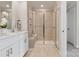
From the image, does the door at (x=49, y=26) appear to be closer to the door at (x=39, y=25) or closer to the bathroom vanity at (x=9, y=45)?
the door at (x=39, y=25)

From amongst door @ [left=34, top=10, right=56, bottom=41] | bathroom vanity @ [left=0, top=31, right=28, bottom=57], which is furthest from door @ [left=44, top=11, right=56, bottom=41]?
bathroom vanity @ [left=0, top=31, right=28, bottom=57]

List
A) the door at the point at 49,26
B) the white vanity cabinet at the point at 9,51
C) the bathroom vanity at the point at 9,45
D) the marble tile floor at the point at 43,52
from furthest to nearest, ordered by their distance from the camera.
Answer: the door at the point at 49,26 → the marble tile floor at the point at 43,52 → the white vanity cabinet at the point at 9,51 → the bathroom vanity at the point at 9,45

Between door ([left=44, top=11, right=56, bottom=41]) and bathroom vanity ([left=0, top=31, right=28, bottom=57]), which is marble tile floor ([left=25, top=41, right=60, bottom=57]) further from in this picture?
door ([left=44, top=11, right=56, bottom=41])

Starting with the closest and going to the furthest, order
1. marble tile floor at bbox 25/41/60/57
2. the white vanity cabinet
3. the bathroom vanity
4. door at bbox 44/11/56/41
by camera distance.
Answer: the bathroom vanity → the white vanity cabinet → marble tile floor at bbox 25/41/60/57 → door at bbox 44/11/56/41

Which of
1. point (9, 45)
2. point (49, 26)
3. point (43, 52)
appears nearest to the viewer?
point (9, 45)

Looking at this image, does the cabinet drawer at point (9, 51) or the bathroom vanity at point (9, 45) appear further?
the cabinet drawer at point (9, 51)

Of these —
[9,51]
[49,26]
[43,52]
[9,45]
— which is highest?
[49,26]

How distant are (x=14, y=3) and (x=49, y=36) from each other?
259 inches

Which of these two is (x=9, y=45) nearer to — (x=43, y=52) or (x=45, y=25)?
(x=43, y=52)

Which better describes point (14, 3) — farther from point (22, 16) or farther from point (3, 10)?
point (3, 10)

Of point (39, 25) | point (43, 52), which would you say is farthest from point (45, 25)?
point (43, 52)

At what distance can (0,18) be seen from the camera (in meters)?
4.33

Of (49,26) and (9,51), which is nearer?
(9,51)

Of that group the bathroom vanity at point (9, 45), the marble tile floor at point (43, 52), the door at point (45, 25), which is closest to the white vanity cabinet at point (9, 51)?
the bathroom vanity at point (9, 45)
